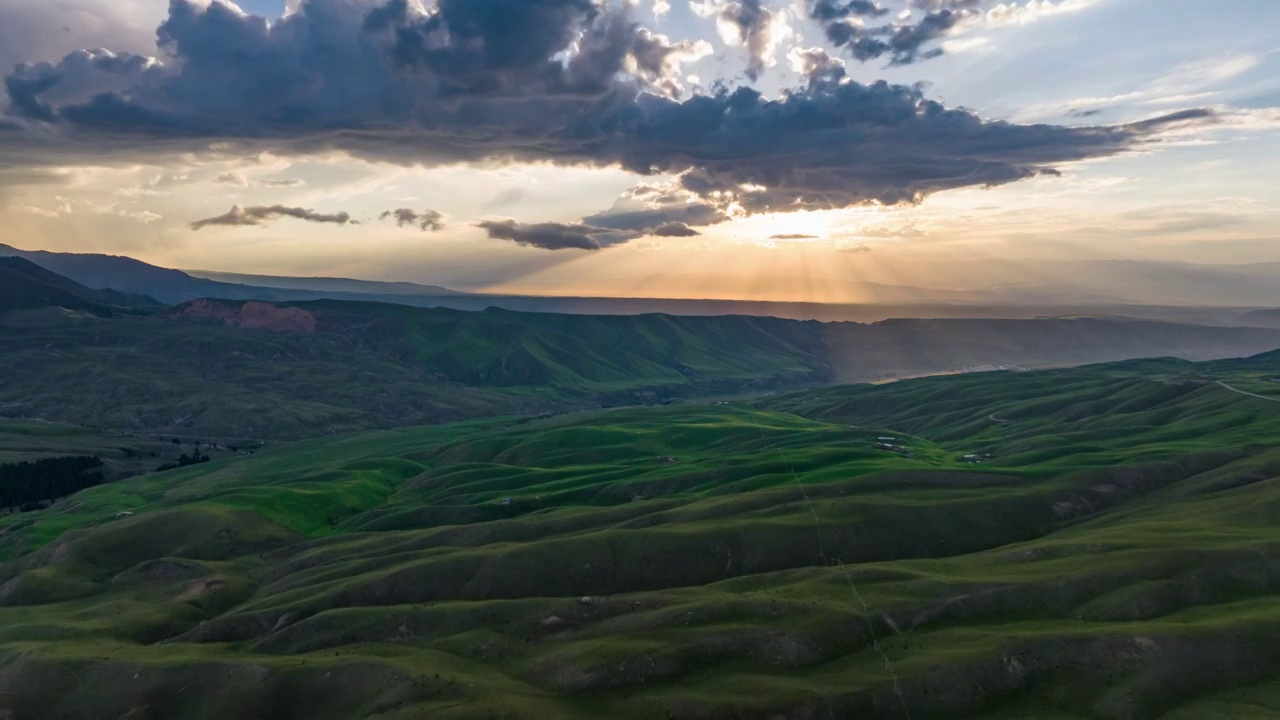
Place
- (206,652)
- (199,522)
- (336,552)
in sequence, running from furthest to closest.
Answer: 1. (199,522)
2. (336,552)
3. (206,652)

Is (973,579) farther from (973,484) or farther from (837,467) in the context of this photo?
(837,467)

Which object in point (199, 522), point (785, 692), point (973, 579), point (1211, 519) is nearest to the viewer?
point (785, 692)

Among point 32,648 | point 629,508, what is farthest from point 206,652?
point 629,508

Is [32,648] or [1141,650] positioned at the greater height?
[1141,650]

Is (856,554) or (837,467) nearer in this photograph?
(856,554)

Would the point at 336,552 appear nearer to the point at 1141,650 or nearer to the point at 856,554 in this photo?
the point at 856,554

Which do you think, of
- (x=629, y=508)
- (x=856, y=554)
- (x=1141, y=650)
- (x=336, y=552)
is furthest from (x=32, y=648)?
(x=1141, y=650)
